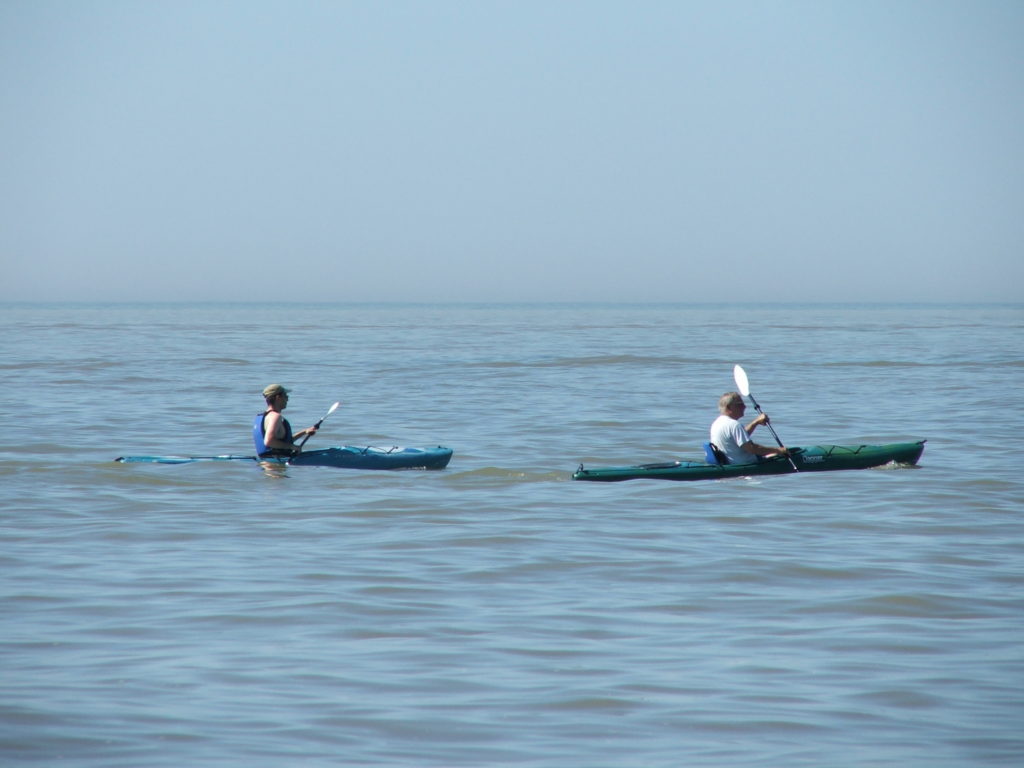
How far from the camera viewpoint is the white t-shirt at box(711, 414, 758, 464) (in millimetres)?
13906

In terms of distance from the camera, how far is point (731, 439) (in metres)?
13.9

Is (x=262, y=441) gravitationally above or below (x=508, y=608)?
above

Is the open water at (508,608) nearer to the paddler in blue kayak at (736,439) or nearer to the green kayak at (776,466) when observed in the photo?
the green kayak at (776,466)

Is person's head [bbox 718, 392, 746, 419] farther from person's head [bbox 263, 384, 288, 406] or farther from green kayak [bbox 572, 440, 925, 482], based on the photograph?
person's head [bbox 263, 384, 288, 406]

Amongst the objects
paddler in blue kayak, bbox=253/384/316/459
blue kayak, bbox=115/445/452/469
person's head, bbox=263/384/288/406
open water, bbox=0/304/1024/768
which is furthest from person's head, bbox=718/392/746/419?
person's head, bbox=263/384/288/406

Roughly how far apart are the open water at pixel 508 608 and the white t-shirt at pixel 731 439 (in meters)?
0.34

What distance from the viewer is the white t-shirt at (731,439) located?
13906mm

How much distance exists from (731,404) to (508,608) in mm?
6027

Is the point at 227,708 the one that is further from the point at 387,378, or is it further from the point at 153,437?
the point at 387,378

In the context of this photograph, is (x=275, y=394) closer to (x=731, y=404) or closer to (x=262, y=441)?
(x=262, y=441)

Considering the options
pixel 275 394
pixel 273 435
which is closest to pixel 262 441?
pixel 273 435

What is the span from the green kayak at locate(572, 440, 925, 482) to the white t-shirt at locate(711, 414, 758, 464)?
118mm

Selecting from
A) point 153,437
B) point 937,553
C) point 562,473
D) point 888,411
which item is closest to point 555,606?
point 937,553

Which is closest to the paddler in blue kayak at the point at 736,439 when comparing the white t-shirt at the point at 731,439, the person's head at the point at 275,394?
the white t-shirt at the point at 731,439
